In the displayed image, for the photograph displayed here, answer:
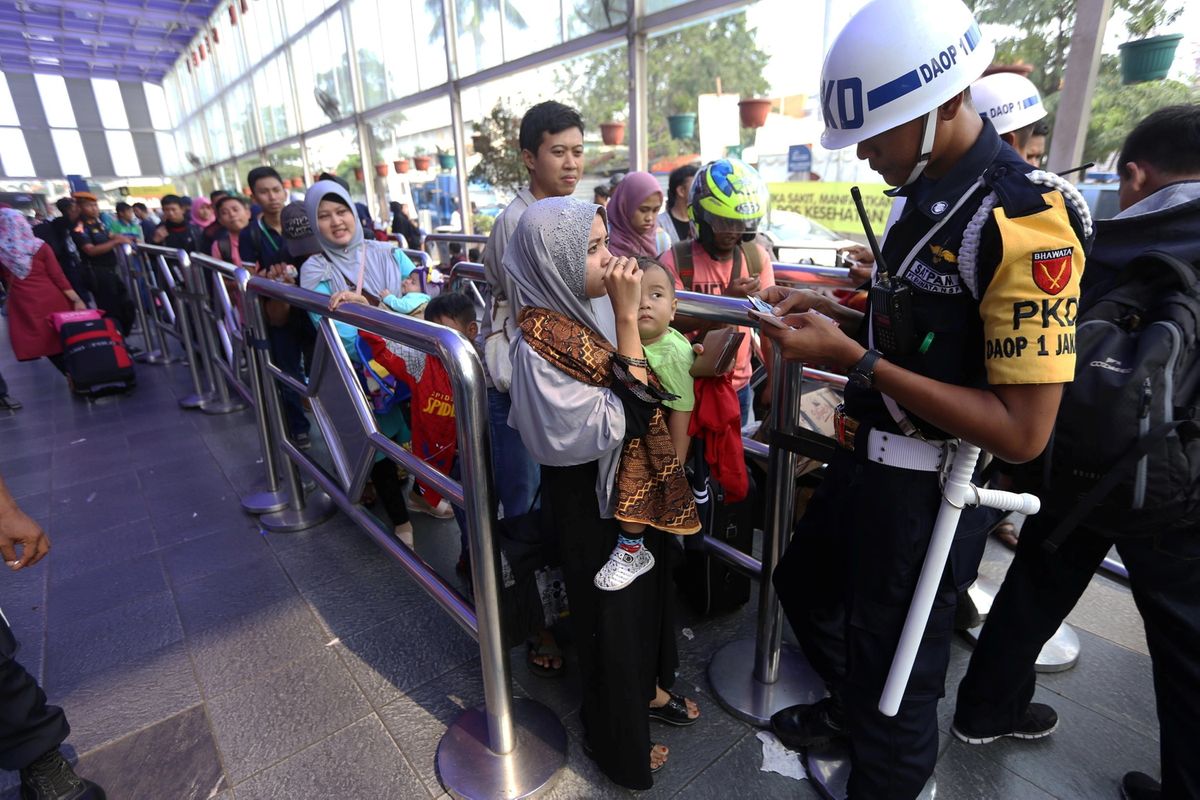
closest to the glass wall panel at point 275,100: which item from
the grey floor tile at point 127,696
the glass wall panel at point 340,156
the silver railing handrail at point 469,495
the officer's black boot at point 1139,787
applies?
the glass wall panel at point 340,156

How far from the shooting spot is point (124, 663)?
2.12 m

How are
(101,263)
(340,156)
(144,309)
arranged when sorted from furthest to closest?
(340,156) < (101,263) < (144,309)

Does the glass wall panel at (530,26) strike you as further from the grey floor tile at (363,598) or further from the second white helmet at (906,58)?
the second white helmet at (906,58)

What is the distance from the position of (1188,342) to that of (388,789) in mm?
2080

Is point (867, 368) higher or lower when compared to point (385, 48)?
lower

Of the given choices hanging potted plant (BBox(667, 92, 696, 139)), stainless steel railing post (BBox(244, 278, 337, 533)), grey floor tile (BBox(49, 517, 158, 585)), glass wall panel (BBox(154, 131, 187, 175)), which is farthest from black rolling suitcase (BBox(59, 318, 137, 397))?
glass wall panel (BBox(154, 131, 187, 175))

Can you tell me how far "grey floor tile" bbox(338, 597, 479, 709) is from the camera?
1996mm

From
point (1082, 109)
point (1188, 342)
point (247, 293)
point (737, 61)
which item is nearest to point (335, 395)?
point (247, 293)

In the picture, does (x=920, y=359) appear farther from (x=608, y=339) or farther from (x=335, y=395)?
(x=335, y=395)

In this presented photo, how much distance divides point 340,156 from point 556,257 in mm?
15165

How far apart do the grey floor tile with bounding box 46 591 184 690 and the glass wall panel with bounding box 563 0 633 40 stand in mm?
6257

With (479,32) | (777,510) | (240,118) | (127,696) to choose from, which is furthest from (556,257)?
(240,118)

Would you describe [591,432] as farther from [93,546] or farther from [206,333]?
[206,333]

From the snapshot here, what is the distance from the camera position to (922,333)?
3.57 ft
